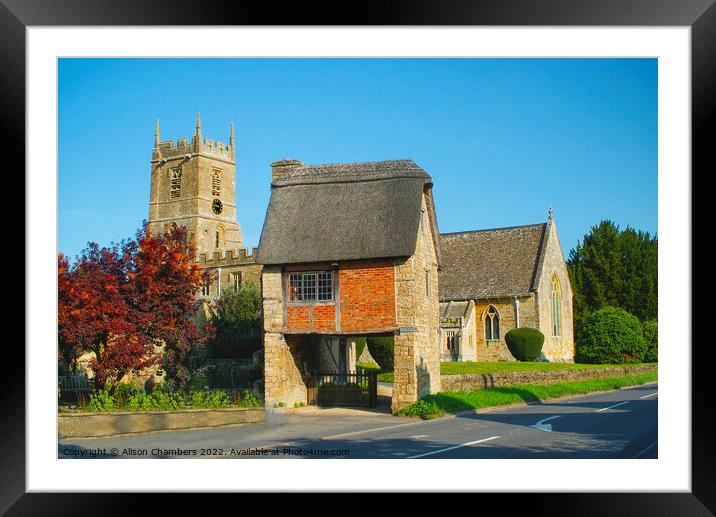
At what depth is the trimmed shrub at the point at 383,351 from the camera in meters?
35.6

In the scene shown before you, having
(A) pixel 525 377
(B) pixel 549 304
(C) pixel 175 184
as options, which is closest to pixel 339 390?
(A) pixel 525 377

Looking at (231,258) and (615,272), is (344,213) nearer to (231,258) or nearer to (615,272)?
(615,272)

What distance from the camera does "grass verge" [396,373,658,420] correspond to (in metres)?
21.7

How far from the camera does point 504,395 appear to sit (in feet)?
86.2

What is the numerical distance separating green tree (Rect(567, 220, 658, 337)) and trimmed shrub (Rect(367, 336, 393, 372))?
1961 centimetres

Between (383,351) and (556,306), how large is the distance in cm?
1767

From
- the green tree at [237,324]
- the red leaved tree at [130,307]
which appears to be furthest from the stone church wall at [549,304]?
the red leaved tree at [130,307]

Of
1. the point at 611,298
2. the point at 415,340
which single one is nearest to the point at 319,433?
the point at 415,340

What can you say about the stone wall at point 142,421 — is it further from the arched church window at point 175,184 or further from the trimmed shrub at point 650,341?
the arched church window at point 175,184

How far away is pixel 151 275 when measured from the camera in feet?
70.4

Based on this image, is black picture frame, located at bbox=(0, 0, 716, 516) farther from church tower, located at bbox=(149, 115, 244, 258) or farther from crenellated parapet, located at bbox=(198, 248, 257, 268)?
church tower, located at bbox=(149, 115, 244, 258)

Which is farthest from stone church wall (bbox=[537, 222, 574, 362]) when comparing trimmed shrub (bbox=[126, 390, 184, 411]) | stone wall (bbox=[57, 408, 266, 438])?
trimmed shrub (bbox=[126, 390, 184, 411])

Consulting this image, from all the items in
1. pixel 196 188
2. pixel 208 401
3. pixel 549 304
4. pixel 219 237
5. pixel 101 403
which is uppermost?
pixel 196 188
